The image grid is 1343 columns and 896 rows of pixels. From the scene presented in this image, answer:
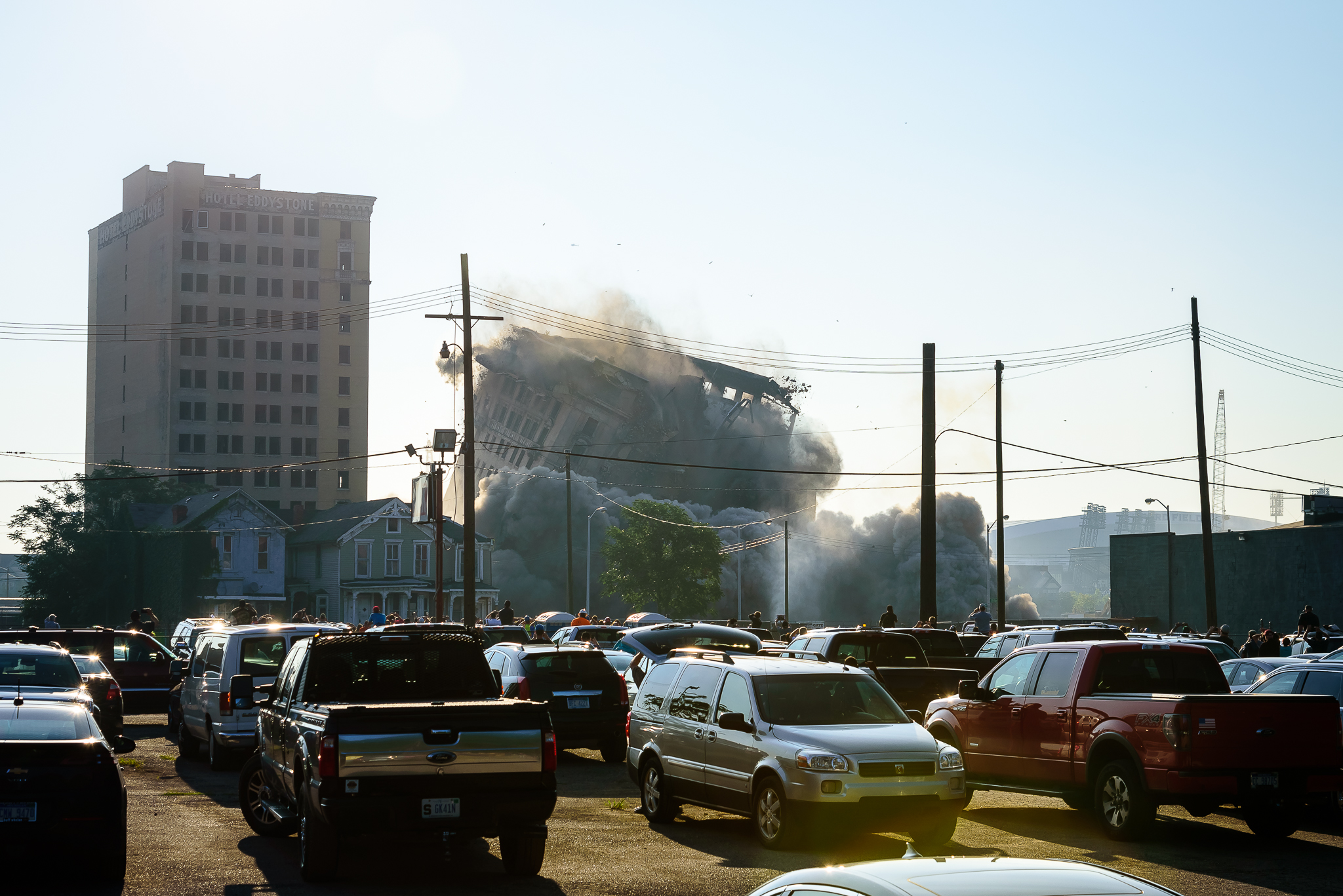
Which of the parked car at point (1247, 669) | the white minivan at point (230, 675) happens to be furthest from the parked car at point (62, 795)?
→ the parked car at point (1247, 669)

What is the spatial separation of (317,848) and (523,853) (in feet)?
5.01

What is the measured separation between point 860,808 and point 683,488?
119457mm

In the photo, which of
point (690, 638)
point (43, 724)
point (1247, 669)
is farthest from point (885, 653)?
point (43, 724)

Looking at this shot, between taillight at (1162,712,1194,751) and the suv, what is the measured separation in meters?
1.84

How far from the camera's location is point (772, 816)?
Answer: 39.2 ft

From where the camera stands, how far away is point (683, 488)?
13100 cm

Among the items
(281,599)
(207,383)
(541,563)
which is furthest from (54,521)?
(207,383)

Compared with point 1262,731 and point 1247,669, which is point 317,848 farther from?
point 1247,669

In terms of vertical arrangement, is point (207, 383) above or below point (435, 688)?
above

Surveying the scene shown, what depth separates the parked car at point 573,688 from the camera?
762 inches

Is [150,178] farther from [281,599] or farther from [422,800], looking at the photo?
[422,800]

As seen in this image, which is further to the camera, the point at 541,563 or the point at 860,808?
the point at 541,563

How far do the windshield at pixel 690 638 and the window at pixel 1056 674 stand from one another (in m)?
9.03

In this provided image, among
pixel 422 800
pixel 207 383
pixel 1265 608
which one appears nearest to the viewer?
pixel 422 800
